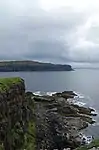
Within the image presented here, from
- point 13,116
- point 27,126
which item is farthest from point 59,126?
point 13,116

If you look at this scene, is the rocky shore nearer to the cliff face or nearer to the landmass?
the landmass

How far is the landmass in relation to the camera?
31922mm

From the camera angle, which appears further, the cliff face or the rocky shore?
the rocky shore

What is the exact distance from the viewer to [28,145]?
37.2 meters

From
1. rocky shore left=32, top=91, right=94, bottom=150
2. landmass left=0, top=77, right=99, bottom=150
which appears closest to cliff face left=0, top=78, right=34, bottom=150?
landmass left=0, top=77, right=99, bottom=150

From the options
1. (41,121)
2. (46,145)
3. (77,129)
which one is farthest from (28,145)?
(77,129)

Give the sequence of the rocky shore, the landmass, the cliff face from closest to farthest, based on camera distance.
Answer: the cliff face → the landmass → the rocky shore

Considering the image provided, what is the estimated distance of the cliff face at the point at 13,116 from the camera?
101 ft

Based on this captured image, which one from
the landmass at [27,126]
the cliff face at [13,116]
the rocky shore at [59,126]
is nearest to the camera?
the cliff face at [13,116]

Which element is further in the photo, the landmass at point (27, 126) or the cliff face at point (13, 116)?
the landmass at point (27, 126)

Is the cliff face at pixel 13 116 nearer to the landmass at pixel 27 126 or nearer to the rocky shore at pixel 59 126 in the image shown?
the landmass at pixel 27 126

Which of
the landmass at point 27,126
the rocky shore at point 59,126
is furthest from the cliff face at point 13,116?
the rocky shore at point 59,126

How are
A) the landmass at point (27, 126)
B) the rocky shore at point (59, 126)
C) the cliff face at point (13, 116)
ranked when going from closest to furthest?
the cliff face at point (13, 116) < the landmass at point (27, 126) < the rocky shore at point (59, 126)

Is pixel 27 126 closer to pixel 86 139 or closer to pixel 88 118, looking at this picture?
pixel 86 139
